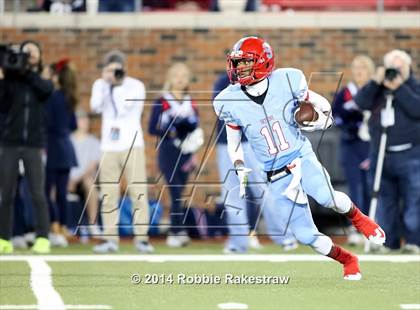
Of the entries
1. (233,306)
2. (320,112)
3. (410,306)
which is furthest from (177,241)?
(410,306)

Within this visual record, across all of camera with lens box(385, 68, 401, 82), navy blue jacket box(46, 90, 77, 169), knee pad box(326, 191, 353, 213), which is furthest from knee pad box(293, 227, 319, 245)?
navy blue jacket box(46, 90, 77, 169)

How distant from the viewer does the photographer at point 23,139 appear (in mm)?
11258

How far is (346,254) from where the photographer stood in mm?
8430

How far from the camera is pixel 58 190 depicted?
1271 cm

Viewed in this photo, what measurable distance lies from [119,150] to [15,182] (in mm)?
1068

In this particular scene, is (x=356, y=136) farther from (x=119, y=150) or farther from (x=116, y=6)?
(x=116, y=6)

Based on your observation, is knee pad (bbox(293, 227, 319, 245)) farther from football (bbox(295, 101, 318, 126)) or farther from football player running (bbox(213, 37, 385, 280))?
football (bbox(295, 101, 318, 126))

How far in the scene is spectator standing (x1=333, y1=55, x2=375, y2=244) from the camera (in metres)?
12.6

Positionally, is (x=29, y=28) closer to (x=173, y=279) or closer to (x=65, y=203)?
(x=65, y=203)

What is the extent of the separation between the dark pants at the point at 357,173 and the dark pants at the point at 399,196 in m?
0.84

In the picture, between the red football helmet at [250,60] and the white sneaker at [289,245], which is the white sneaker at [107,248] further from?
the red football helmet at [250,60]

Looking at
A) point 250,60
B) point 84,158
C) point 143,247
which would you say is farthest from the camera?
point 84,158

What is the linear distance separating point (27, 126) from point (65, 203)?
1719mm

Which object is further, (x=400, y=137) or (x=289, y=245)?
(x=289, y=245)
